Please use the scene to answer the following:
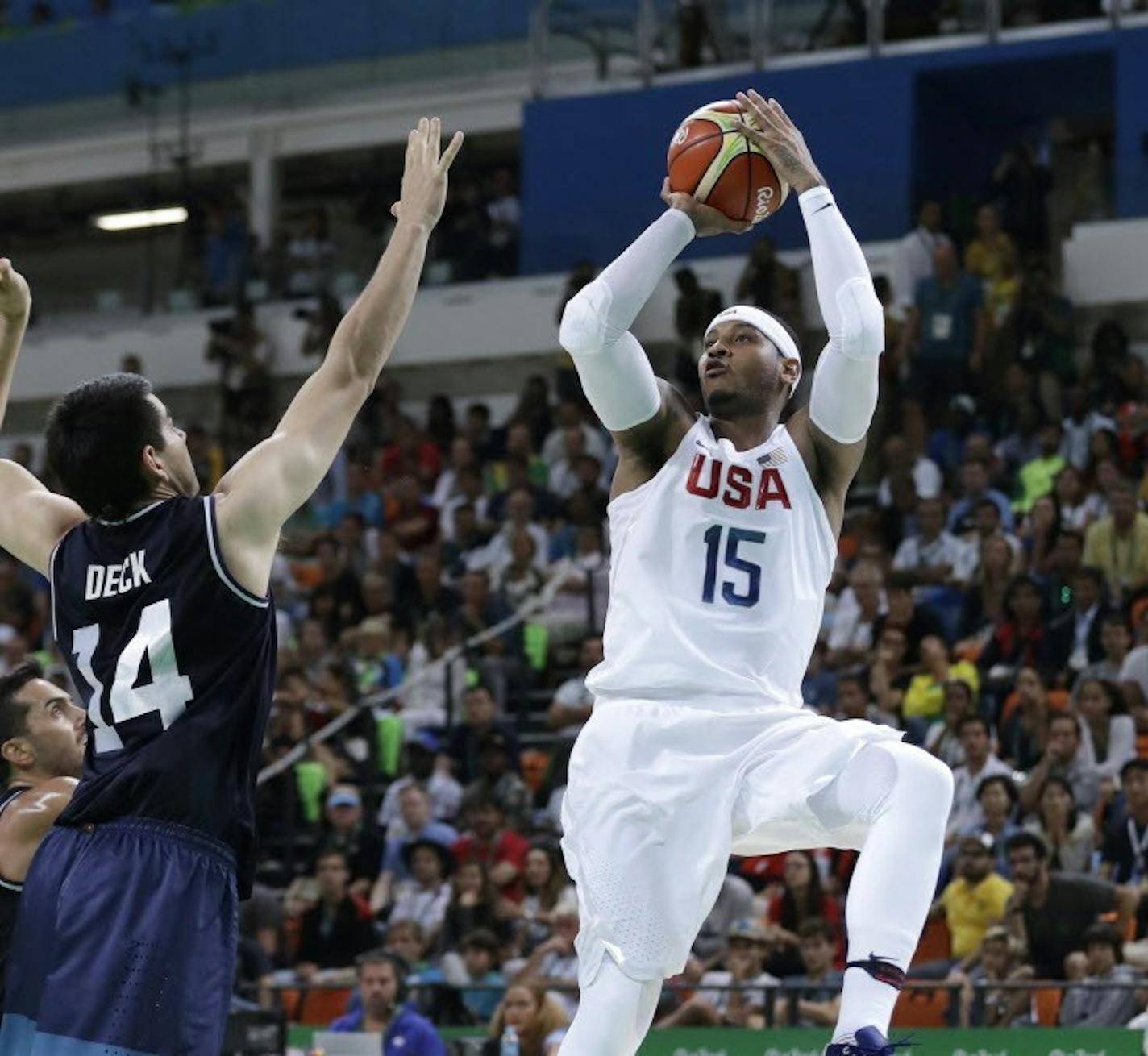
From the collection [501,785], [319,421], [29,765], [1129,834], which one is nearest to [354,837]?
[501,785]

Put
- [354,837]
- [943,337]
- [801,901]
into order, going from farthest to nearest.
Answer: [943,337] < [354,837] < [801,901]

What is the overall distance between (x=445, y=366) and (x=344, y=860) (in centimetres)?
965

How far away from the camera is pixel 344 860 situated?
17.5m

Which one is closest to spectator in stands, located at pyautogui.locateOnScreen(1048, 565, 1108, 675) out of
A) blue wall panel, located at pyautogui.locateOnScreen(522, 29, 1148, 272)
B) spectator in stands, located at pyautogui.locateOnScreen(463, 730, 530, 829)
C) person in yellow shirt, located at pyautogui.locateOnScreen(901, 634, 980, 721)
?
person in yellow shirt, located at pyautogui.locateOnScreen(901, 634, 980, 721)

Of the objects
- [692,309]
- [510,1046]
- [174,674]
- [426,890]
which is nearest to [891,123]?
[692,309]

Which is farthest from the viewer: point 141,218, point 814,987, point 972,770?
point 141,218

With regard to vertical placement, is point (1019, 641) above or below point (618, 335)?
below

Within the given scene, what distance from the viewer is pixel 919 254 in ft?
70.2

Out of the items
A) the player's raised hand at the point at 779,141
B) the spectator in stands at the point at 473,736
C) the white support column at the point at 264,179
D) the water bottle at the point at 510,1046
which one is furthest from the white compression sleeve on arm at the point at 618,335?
the white support column at the point at 264,179

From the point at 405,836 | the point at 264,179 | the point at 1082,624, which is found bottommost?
the point at 405,836

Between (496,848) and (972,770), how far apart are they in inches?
135

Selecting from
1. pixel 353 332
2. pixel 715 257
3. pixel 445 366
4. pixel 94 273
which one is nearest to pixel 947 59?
pixel 715 257

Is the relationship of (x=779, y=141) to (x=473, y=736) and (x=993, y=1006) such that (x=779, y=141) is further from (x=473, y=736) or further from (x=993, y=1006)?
(x=473, y=736)

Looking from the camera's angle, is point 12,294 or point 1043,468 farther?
point 1043,468
